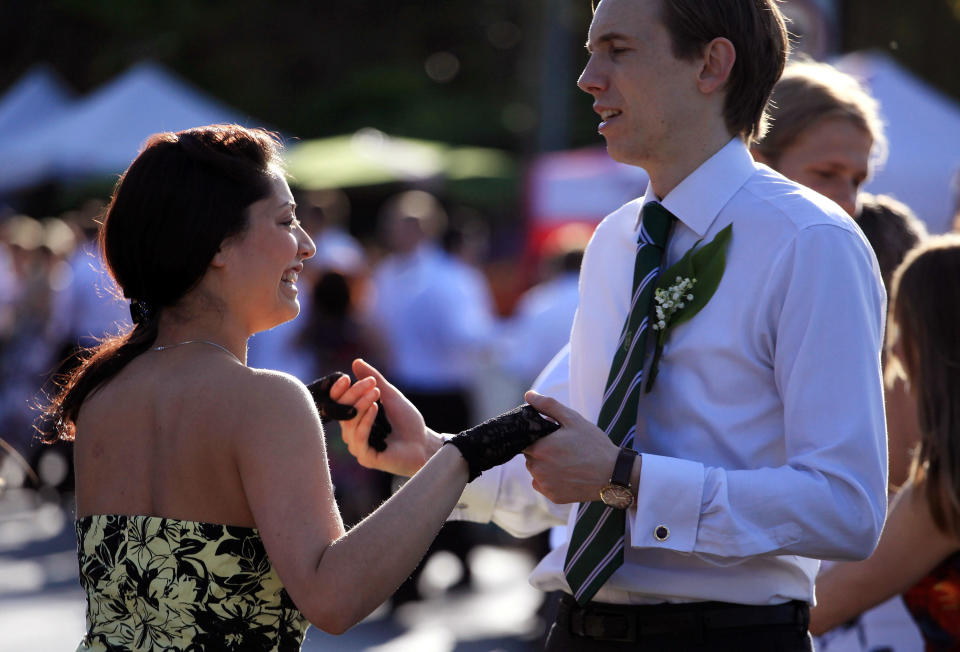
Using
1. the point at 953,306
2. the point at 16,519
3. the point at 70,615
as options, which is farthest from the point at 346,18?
the point at 953,306

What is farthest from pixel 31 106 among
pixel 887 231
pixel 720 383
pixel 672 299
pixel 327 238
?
pixel 720 383

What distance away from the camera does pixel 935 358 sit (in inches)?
128

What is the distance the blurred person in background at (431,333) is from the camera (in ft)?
29.0

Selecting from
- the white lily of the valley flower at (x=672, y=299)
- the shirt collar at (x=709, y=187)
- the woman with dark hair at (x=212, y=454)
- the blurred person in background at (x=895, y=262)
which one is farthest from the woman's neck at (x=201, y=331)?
the blurred person in background at (x=895, y=262)

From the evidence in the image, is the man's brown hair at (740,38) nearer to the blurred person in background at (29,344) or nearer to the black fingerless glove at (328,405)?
the black fingerless glove at (328,405)

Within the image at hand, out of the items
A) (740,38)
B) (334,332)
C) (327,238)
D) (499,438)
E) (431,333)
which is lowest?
(327,238)

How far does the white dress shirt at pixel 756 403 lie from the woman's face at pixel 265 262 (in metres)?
0.70

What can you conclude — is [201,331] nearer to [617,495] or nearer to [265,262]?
[265,262]

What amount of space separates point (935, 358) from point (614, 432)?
119 centimetres

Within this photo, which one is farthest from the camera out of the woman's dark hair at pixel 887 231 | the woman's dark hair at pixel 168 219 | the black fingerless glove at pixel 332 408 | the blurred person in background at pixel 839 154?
the woman's dark hair at pixel 887 231

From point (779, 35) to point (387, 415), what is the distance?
1.28 metres

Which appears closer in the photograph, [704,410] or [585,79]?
[704,410]

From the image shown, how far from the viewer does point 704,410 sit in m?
2.53

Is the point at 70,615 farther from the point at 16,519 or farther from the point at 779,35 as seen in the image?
the point at 779,35
